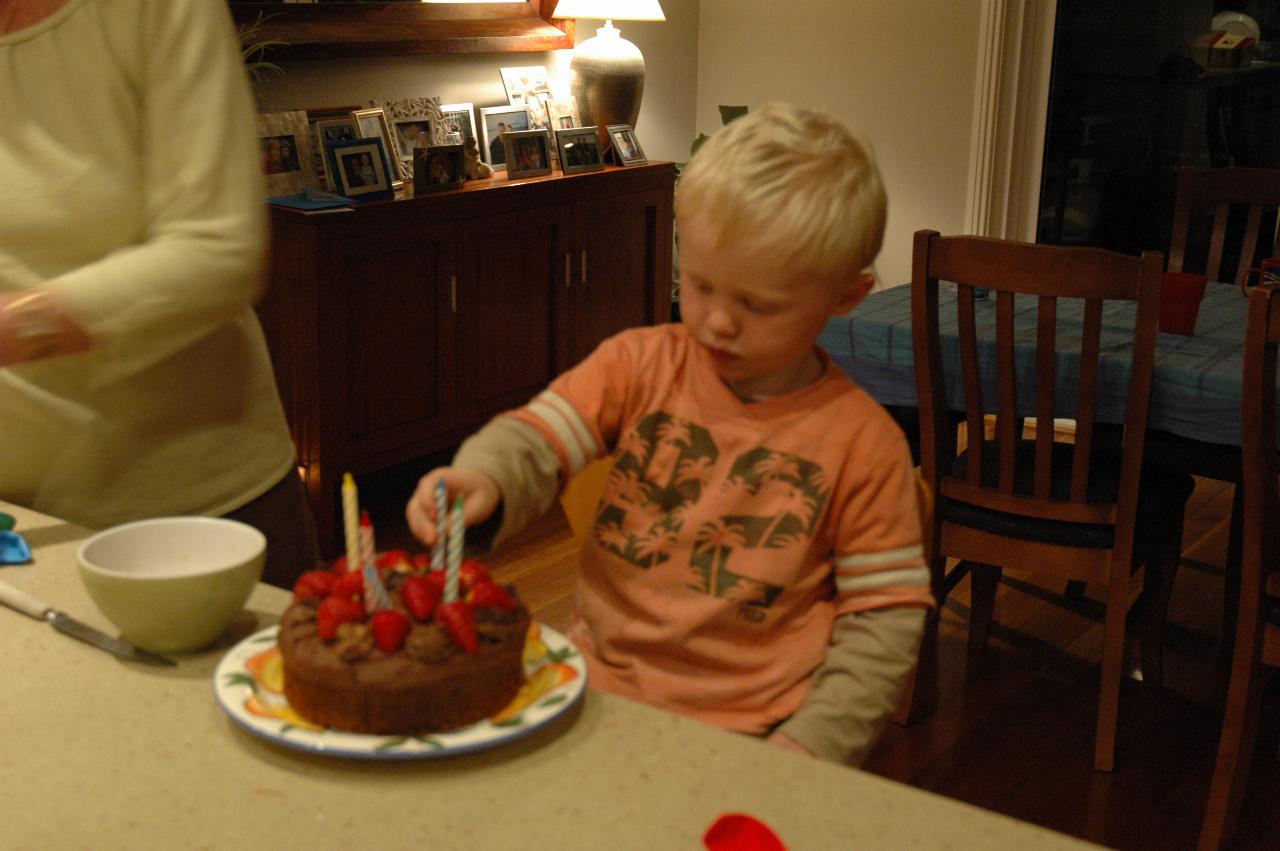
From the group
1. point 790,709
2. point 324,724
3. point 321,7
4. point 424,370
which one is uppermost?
point 321,7

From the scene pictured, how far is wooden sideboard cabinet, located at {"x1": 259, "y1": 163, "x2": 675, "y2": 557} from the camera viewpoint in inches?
134

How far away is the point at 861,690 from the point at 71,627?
0.63 m

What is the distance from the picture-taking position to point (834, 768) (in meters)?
0.91

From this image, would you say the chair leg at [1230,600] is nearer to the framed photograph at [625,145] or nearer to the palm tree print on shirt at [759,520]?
the palm tree print on shirt at [759,520]

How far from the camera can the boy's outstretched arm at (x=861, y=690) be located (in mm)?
1100

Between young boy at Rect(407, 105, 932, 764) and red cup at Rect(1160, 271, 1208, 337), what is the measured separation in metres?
1.68

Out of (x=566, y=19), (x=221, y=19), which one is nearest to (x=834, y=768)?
(x=221, y=19)

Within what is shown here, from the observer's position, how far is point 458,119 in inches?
165

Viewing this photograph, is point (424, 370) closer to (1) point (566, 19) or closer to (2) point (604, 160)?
(2) point (604, 160)

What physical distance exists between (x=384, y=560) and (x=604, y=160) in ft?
11.4

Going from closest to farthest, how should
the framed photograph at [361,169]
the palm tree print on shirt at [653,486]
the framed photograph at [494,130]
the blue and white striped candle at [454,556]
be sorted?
the blue and white striped candle at [454,556] → the palm tree print on shirt at [653,486] → the framed photograph at [361,169] → the framed photograph at [494,130]

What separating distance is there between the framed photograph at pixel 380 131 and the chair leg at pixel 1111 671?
2.16 metres

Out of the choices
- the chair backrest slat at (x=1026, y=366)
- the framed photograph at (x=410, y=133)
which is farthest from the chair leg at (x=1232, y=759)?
the framed photograph at (x=410, y=133)

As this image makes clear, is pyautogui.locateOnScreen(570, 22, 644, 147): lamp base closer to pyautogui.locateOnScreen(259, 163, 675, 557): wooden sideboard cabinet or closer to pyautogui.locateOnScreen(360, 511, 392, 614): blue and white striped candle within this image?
pyautogui.locateOnScreen(259, 163, 675, 557): wooden sideboard cabinet
